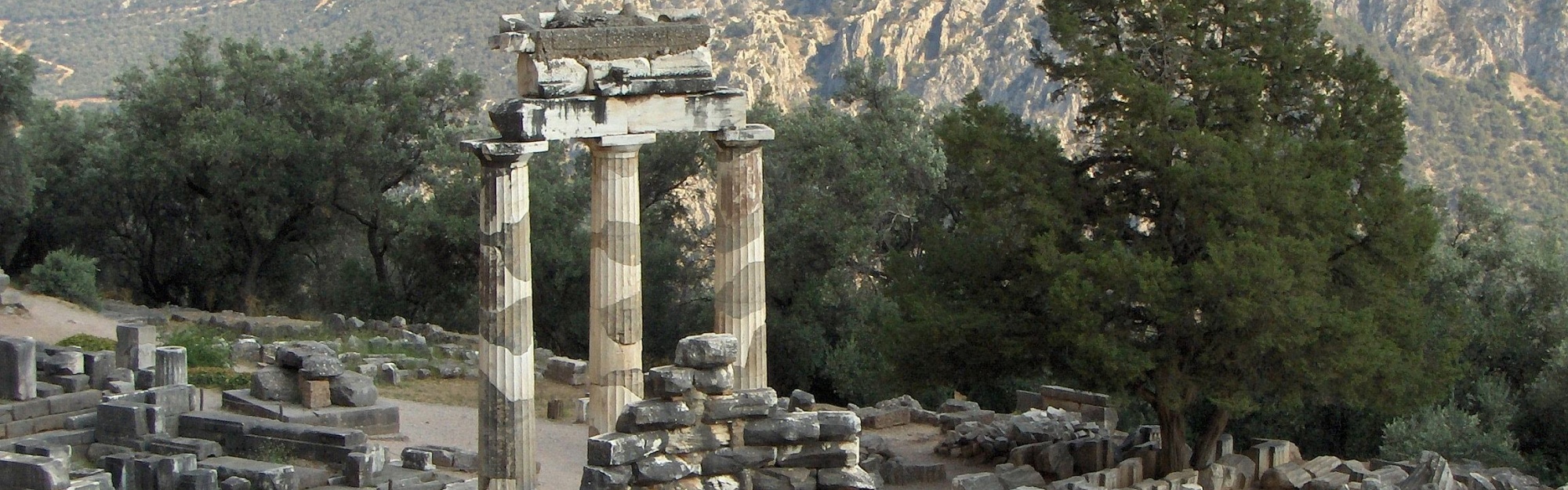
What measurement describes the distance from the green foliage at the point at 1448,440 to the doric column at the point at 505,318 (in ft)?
44.3

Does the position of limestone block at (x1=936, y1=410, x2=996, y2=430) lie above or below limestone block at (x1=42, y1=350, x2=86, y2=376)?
below

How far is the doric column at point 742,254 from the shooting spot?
1916 cm

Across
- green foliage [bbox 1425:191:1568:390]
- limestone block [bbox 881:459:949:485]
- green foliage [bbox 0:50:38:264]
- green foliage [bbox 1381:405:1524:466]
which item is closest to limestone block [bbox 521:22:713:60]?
limestone block [bbox 881:459:949:485]

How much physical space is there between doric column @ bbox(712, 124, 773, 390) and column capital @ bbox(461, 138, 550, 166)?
7.56 feet

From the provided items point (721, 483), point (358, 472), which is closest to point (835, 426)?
point (721, 483)

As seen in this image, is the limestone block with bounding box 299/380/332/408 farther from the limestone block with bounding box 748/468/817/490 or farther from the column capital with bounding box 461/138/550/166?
the limestone block with bounding box 748/468/817/490

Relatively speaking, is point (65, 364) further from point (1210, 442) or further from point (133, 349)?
point (1210, 442)

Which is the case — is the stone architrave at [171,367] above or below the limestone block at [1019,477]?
above

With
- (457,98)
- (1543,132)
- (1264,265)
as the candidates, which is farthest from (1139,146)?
(1543,132)

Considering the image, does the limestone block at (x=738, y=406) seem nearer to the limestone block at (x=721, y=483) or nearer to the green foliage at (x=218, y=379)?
the limestone block at (x=721, y=483)

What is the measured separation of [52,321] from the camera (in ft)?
103

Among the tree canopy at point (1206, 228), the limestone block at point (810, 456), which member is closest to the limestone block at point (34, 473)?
the limestone block at point (810, 456)

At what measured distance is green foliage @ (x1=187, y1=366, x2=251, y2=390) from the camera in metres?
26.1

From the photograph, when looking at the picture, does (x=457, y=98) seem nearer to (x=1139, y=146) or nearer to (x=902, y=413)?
(x=902, y=413)
